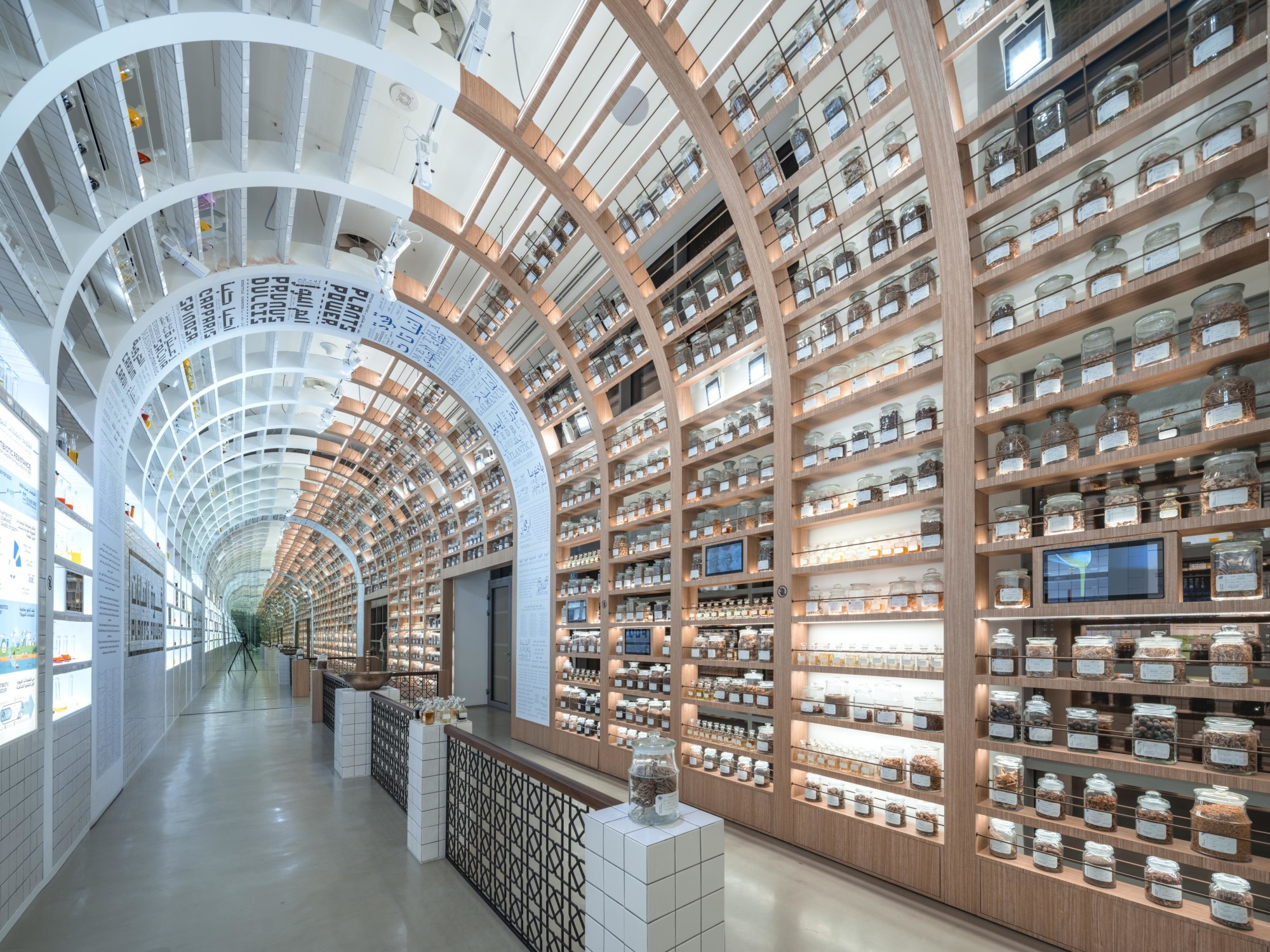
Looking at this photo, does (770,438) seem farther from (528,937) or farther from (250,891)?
(250,891)

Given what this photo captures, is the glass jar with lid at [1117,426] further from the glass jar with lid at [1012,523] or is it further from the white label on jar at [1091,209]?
the white label on jar at [1091,209]

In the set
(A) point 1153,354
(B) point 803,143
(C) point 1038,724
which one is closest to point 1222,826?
(C) point 1038,724

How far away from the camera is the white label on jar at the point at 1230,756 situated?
269cm

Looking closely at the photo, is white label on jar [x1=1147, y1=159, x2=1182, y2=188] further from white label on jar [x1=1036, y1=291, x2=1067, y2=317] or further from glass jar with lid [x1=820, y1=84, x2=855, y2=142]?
glass jar with lid [x1=820, y1=84, x2=855, y2=142]

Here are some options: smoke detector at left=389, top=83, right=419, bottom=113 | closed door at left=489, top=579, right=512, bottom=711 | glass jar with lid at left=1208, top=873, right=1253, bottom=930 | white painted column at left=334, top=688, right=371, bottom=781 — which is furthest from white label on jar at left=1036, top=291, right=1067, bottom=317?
closed door at left=489, top=579, right=512, bottom=711

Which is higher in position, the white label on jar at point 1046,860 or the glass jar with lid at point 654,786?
the glass jar with lid at point 654,786

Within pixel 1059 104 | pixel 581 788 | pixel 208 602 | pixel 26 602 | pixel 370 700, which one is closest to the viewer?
pixel 581 788

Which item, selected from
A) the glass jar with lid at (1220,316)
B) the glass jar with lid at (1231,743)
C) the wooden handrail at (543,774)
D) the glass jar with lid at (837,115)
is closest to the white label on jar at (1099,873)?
the glass jar with lid at (1231,743)

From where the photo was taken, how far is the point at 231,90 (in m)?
4.75

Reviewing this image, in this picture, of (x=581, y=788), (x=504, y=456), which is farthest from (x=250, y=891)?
(x=504, y=456)

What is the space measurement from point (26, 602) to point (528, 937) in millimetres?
3453

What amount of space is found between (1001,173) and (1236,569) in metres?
2.25

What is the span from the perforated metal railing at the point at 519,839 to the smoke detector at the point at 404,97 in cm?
508

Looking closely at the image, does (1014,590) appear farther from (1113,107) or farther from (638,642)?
(638,642)
